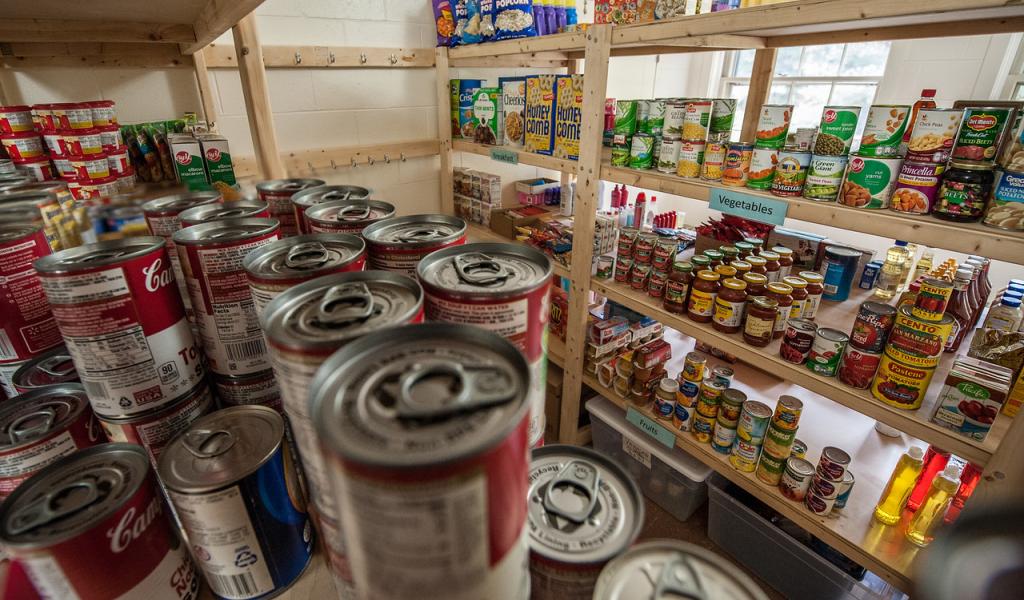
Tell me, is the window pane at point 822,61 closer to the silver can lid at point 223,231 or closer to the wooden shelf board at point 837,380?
the wooden shelf board at point 837,380

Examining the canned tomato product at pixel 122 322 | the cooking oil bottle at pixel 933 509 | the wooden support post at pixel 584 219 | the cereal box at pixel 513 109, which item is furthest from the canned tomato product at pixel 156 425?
the cooking oil bottle at pixel 933 509

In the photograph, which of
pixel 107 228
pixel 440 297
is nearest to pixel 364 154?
pixel 107 228

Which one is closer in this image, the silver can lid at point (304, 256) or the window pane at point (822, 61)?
the silver can lid at point (304, 256)

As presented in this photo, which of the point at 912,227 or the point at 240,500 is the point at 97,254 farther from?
the point at 912,227

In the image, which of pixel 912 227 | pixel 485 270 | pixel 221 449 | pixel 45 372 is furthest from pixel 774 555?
pixel 45 372

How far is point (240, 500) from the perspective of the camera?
2.80ft

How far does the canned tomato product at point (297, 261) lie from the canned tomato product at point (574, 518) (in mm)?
496

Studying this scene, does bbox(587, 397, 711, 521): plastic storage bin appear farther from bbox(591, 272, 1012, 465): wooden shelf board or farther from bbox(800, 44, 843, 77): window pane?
bbox(800, 44, 843, 77): window pane

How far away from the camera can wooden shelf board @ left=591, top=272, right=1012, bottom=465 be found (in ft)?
3.13

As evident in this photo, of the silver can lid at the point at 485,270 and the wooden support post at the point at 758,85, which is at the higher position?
the wooden support post at the point at 758,85

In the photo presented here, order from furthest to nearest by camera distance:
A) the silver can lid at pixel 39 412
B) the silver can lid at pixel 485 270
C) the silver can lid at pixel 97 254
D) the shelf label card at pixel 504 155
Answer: the shelf label card at pixel 504 155 → the silver can lid at pixel 39 412 → the silver can lid at pixel 97 254 → the silver can lid at pixel 485 270

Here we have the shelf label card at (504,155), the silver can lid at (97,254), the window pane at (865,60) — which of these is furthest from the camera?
the window pane at (865,60)

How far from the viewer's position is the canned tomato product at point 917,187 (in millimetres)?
962

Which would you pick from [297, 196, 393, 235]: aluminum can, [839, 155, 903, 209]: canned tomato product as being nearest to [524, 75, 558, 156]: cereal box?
[297, 196, 393, 235]: aluminum can
